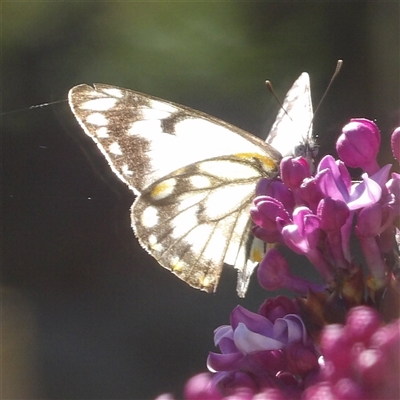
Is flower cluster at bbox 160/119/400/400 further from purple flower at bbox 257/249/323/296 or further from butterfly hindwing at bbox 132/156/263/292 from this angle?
butterfly hindwing at bbox 132/156/263/292

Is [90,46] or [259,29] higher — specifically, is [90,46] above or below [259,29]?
below

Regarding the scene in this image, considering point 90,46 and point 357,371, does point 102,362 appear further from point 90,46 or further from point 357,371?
point 357,371

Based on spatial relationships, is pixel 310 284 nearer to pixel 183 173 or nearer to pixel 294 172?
pixel 294 172

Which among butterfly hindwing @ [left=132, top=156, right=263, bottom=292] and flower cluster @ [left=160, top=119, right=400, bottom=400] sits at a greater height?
flower cluster @ [left=160, top=119, right=400, bottom=400]

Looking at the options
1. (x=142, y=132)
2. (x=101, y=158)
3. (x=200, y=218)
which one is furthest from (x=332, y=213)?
(x=101, y=158)

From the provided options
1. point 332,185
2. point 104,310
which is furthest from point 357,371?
point 104,310

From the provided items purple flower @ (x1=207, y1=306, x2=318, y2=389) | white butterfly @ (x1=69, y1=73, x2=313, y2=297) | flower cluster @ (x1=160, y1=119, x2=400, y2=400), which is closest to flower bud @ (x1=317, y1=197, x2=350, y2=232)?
flower cluster @ (x1=160, y1=119, x2=400, y2=400)
